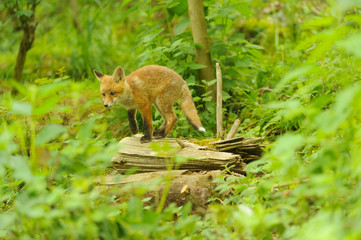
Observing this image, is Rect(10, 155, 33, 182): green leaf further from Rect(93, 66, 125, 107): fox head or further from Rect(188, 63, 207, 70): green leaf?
Rect(188, 63, 207, 70): green leaf

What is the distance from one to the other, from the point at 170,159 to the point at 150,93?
1374 mm

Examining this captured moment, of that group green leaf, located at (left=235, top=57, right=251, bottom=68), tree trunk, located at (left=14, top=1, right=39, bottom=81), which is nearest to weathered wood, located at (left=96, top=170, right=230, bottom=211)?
green leaf, located at (left=235, top=57, right=251, bottom=68)

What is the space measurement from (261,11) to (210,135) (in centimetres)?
629

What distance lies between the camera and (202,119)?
17.3ft

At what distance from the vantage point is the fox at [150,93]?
4633 millimetres

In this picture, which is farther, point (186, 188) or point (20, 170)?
point (186, 188)

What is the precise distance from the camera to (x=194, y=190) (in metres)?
3.31

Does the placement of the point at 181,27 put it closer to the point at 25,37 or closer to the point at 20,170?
the point at 25,37

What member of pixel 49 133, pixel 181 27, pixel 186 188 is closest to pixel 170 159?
pixel 186 188

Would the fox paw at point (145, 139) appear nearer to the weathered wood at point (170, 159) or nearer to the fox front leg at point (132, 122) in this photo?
the weathered wood at point (170, 159)

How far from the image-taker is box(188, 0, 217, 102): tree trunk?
5532 millimetres

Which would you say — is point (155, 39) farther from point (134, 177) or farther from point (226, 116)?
point (134, 177)

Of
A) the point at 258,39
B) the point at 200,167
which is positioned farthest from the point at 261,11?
the point at 200,167

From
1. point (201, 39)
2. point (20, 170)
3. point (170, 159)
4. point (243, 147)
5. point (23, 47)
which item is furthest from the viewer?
point (23, 47)
